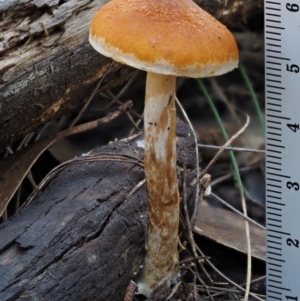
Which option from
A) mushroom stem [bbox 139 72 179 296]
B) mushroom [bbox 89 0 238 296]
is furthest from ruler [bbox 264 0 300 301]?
mushroom stem [bbox 139 72 179 296]

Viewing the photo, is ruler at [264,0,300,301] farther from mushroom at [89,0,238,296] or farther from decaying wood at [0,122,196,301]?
decaying wood at [0,122,196,301]

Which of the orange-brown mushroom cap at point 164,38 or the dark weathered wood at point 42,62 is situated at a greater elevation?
the orange-brown mushroom cap at point 164,38

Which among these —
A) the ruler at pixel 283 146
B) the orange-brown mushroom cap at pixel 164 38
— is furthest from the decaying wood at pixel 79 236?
the orange-brown mushroom cap at pixel 164 38

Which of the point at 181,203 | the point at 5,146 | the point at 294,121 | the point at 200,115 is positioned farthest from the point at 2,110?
the point at 200,115

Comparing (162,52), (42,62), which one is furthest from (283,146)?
(42,62)

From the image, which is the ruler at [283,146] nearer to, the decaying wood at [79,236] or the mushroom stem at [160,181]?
the mushroom stem at [160,181]

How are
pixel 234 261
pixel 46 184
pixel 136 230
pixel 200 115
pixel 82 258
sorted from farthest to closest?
pixel 200 115 < pixel 234 261 < pixel 46 184 < pixel 136 230 < pixel 82 258

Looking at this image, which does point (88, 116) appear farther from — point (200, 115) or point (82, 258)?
point (82, 258)
